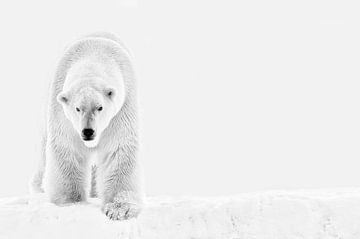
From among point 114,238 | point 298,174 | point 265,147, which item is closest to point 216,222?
point 114,238

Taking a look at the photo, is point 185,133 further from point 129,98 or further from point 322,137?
point 129,98

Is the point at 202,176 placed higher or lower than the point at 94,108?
higher

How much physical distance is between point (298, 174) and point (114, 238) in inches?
3148

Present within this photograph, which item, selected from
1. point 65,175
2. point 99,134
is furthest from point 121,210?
point 65,175

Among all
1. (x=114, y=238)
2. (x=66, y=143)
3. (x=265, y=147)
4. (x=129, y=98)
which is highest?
(x=265, y=147)

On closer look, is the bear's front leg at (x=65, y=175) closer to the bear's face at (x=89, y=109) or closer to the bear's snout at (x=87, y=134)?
the bear's face at (x=89, y=109)

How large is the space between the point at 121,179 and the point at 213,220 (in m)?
1.25

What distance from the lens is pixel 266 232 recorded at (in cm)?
613

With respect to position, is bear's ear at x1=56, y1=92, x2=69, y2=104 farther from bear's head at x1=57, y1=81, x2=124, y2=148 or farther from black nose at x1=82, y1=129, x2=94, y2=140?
black nose at x1=82, y1=129, x2=94, y2=140

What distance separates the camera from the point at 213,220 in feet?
20.8

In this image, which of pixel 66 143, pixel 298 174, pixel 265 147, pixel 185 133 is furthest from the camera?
pixel 185 133

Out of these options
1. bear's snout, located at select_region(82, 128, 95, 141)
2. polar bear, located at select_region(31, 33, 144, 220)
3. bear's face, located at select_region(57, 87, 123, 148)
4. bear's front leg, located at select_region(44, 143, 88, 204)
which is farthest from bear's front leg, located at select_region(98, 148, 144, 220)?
bear's snout, located at select_region(82, 128, 95, 141)

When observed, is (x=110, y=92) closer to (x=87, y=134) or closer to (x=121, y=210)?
(x=87, y=134)

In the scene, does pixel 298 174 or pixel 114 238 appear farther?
pixel 298 174
